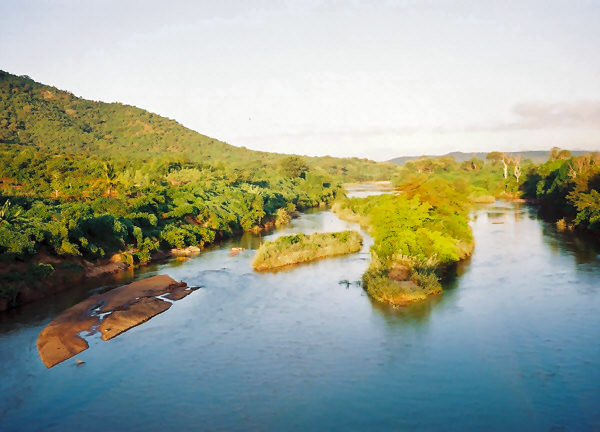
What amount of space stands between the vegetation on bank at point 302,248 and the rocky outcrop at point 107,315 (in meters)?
7.94

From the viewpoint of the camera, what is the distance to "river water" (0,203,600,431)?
62.7 feet

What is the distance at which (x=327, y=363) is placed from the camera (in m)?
23.6

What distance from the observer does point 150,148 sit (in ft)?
577

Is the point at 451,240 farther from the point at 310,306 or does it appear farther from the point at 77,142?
the point at 77,142

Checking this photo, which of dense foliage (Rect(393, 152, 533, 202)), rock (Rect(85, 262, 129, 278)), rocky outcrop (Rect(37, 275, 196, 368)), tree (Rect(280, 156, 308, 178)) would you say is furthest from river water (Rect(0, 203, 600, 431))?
tree (Rect(280, 156, 308, 178))

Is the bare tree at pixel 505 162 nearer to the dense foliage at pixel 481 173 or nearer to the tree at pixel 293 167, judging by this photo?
the dense foliage at pixel 481 173

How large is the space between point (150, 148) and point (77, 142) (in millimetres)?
32028

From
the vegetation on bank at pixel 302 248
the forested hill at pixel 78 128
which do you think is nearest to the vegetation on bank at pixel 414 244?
the vegetation on bank at pixel 302 248

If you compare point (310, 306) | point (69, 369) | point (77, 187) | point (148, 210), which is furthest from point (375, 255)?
point (77, 187)

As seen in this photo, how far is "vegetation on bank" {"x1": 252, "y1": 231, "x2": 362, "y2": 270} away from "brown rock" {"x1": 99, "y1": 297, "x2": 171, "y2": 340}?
36.9ft

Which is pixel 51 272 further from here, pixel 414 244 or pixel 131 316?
pixel 414 244

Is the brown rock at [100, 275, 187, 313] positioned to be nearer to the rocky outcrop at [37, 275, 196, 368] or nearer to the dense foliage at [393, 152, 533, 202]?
the rocky outcrop at [37, 275, 196, 368]

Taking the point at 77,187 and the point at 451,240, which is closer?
the point at 451,240

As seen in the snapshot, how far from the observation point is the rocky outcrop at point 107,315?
25672 mm
